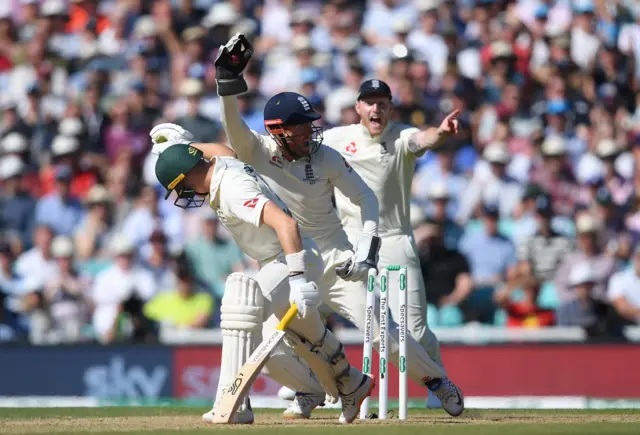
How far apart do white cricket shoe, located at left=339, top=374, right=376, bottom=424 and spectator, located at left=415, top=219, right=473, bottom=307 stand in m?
4.19

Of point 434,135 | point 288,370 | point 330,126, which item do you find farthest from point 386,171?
point 330,126

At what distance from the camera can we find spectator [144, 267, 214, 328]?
487 inches

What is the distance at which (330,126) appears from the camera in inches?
537

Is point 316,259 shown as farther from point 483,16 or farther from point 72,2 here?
point 72,2

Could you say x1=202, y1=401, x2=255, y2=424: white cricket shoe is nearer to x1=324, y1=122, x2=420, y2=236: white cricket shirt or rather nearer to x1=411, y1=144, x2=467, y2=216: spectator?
x1=324, y1=122, x2=420, y2=236: white cricket shirt

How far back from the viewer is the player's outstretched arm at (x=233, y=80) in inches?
303

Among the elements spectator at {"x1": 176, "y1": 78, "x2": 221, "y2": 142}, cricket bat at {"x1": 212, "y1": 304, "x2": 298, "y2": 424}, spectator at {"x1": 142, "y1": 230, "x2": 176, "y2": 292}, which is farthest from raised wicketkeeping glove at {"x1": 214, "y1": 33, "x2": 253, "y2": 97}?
spectator at {"x1": 176, "y1": 78, "x2": 221, "y2": 142}

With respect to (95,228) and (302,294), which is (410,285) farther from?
(95,228)

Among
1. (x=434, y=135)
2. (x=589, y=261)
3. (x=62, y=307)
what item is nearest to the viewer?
(x=434, y=135)

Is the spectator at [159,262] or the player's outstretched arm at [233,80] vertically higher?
the player's outstretched arm at [233,80]

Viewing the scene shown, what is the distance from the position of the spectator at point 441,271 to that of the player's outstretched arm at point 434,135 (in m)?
3.09

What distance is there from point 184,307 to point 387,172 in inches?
161

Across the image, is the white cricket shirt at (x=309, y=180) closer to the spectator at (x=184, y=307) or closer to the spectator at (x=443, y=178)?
the spectator at (x=184, y=307)

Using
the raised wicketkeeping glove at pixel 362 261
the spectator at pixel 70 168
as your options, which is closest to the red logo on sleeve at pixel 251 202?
the raised wicketkeeping glove at pixel 362 261
